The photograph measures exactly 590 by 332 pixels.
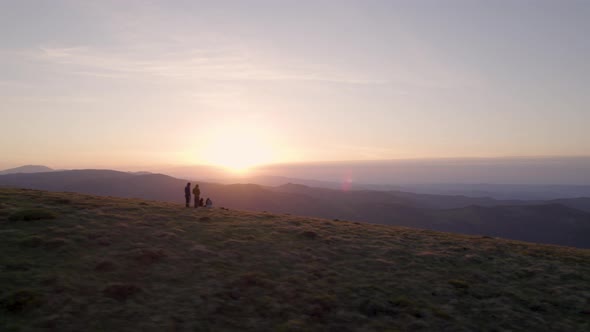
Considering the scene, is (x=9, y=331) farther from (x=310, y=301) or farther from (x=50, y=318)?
(x=310, y=301)

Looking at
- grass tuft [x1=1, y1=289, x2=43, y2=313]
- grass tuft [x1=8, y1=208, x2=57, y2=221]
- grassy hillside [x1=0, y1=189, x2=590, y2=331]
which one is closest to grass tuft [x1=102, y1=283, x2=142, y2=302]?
grassy hillside [x1=0, y1=189, x2=590, y2=331]

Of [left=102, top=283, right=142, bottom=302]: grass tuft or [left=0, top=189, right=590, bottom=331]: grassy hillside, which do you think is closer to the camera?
[left=0, top=189, right=590, bottom=331]: grassy hillside

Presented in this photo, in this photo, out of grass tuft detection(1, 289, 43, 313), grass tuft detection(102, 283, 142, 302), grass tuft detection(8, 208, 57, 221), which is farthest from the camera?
grass tuft detection(8, 208, 57, 221)

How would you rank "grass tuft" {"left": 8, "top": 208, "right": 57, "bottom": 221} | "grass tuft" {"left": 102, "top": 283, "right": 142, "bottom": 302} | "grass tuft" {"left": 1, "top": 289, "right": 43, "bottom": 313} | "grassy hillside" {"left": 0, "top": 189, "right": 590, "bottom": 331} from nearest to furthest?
"grass tuft" {"left": 1, "top": 289, "right": 43, "bottom": 313}, "grassy hillside" {"left": 0, "top": 189, "right": 590, "bottom": 331}, "grass tuft" {"left": 102, "top": 283, "right": 142, "bottom": 302}, "grass tuft" {"left": 8, "top": 208, "right": 57, "bottom": 221}

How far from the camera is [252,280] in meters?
16.5

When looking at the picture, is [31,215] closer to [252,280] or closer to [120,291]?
[120,291]

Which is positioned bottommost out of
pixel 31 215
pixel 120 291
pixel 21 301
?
pixel 120 291

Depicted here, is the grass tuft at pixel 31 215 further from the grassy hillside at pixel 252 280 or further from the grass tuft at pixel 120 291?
the grass tuft at pixel 120 291

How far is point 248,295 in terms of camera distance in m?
15.0

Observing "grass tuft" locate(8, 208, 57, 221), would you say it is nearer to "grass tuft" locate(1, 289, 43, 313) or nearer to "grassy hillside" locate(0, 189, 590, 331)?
"grassy hillside" locate(0, 189, 590, 331)

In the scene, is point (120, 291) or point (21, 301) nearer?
point (21, 301)

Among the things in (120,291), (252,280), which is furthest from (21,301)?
(252,280)

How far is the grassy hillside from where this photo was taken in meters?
12.7

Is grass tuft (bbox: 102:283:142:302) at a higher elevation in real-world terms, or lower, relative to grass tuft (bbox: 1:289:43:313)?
lower
